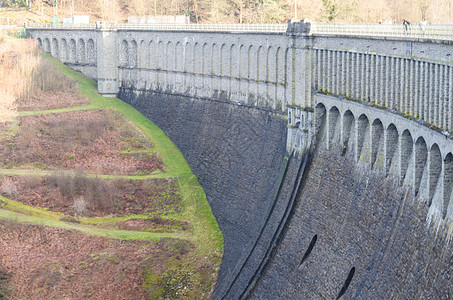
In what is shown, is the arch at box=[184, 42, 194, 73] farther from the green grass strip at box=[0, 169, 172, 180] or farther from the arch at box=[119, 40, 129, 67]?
the arch at box=[119, 40, 129, 67]

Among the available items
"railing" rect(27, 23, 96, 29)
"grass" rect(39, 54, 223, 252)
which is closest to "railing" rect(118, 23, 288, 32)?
"railing" rect(27, 23, 96, 29)

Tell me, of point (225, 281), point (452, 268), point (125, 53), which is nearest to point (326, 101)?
point (225, 281)

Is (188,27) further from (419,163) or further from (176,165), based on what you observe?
(419,163)

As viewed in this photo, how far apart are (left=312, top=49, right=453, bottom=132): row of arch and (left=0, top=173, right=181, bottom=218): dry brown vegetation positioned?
2074 centimetres

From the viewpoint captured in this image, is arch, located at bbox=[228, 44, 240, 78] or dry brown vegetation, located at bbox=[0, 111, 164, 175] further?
dry brown vegetation, located at bbox=[0, 111, 164, 175]

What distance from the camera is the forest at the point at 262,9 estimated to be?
83375 millimetres

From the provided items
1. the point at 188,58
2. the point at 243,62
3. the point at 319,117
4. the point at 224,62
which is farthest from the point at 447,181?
the point at 188,58

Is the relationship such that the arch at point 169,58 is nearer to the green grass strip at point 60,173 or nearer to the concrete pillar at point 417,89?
the green grass strip at point 60,173

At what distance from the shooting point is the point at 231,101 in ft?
237

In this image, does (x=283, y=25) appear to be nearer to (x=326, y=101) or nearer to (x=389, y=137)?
(x=326, y=101)

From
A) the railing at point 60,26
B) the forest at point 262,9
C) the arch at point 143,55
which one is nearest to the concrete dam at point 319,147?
the arch at point 143,55

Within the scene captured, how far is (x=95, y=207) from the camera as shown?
6800 cm

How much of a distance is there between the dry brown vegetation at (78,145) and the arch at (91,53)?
1767 cm

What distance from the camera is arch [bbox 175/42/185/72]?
83.2 meters
